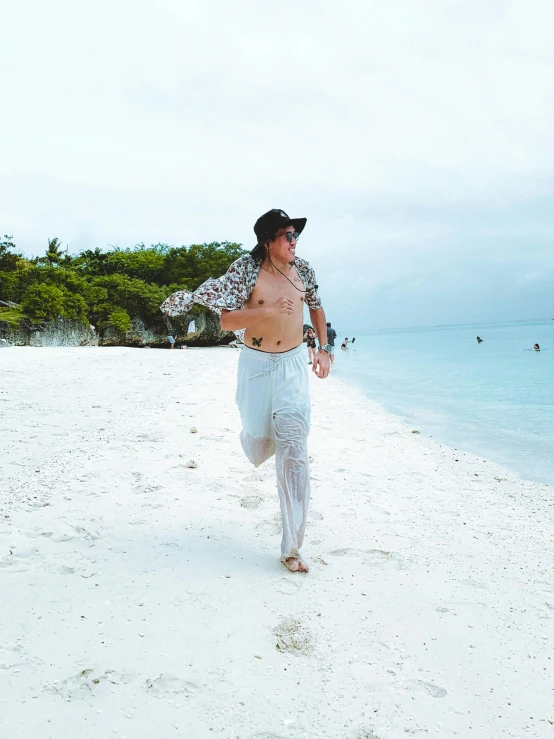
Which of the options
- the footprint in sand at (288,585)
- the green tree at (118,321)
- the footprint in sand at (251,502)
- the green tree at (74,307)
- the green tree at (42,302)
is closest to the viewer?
the footprint in sand at (288,585)

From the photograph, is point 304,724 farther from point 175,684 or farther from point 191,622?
point 191,622

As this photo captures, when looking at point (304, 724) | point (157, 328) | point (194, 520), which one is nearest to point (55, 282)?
point (157, 328)

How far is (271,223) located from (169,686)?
2468mm

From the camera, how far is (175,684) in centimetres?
210

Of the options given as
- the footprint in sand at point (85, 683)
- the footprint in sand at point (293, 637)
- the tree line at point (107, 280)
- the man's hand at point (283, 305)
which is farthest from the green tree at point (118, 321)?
the footprint in sand at point (85, 683)

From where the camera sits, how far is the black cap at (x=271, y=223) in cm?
322

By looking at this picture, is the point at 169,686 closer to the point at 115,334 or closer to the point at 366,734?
the point at 366,734

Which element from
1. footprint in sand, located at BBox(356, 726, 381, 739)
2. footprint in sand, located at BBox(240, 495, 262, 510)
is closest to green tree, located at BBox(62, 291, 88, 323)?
footprint in sand, located at BBox(240, 495, 262, 510)

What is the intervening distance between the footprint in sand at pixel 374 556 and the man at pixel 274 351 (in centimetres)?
38

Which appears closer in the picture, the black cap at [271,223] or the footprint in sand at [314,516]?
the black cap at [271,223]

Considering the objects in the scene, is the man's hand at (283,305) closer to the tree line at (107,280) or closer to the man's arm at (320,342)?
the man's arm at (320,342)

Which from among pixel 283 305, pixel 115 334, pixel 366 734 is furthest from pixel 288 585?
pixel 115 334

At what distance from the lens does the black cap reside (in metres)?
3.22

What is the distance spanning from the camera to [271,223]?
10.6 ft
